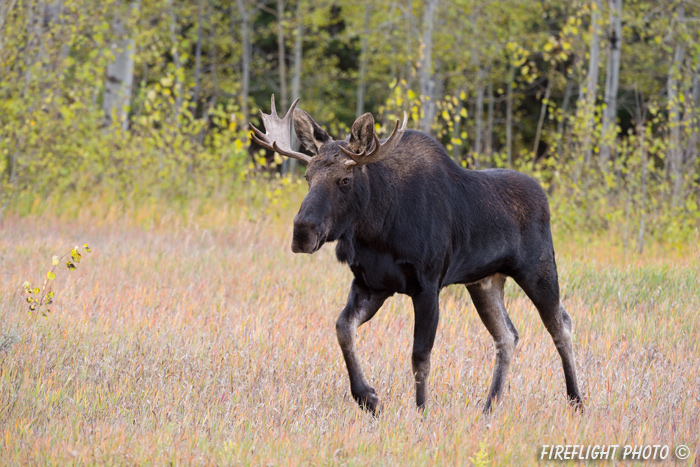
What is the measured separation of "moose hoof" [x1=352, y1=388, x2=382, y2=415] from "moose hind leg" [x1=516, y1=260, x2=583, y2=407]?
1270 millimetres

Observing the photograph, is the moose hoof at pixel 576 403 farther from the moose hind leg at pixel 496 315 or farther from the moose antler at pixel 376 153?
the moose antler at pixel 376 153

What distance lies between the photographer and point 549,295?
5.31 meters

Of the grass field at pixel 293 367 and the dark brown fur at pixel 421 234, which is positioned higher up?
the dark brown fur at pixel 421 234

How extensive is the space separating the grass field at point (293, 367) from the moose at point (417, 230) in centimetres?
40

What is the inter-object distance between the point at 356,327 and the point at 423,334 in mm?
436

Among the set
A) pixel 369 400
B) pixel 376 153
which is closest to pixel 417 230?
pixel 376 153

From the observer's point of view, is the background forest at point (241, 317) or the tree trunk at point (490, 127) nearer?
the background forest at point (241, 317)

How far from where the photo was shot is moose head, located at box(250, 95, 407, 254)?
4.37 m

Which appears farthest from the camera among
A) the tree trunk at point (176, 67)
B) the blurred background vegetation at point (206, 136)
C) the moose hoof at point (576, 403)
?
the tree trunk at point (176, 67)

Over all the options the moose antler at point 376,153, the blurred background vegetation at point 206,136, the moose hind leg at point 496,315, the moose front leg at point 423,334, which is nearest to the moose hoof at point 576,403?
the moose hind leg at point 496,315

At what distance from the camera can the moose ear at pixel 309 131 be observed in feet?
16.0

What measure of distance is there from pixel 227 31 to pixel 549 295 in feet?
72.0

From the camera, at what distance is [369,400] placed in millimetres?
4859

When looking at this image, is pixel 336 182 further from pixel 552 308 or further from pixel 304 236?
pixel 552 308
